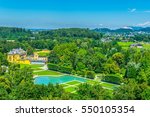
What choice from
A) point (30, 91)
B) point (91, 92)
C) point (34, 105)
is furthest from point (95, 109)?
point (91, 92)

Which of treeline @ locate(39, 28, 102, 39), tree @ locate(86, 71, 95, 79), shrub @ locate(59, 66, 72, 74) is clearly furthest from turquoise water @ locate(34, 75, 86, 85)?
A: treeline @ locate(39, 28, 102, 39)

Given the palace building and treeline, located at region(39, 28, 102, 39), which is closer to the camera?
the palace building

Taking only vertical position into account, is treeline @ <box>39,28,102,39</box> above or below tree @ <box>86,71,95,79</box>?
above

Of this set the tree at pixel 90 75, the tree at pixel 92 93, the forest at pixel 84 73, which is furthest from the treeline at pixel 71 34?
the tree at pixel 92 93

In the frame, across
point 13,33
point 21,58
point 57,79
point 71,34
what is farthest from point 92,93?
point 13,33

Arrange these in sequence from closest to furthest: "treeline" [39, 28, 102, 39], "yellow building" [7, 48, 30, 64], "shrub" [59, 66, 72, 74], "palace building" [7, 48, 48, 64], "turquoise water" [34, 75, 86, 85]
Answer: "turquoise water" [34, 75, 86, 85], "shrub" [59, 66, 72, 74], "yellow building" [7, 48, 30, 64], "palace building" [7, 48, 48, 64], "treeline" [39, 28, 102, 39]

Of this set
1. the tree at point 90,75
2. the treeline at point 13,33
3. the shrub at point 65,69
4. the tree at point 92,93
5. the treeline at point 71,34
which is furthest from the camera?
the treeline at point 13,33

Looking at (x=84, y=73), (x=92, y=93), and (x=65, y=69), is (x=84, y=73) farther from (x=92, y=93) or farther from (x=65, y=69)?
(x=92, y=93)

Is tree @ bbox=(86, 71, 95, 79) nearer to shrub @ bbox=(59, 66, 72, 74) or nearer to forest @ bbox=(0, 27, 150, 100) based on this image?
forest @ bbox=(0, 27, 150, 100)

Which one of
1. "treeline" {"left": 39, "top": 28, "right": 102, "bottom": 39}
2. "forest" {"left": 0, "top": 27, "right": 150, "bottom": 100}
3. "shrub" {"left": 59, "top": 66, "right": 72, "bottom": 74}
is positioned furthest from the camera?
"treeline" {"left": 39, "top": 28, "right": 102, "bottom": 39}

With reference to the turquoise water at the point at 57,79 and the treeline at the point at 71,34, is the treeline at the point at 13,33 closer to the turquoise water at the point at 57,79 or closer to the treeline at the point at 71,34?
the treeline at the point at 71,34

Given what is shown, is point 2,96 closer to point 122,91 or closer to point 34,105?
point 122,91
